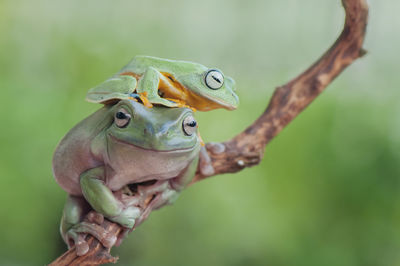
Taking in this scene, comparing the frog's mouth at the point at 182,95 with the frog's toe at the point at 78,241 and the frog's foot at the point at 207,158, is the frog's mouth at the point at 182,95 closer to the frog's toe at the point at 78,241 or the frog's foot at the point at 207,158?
the frog's foot at the point at 207,158

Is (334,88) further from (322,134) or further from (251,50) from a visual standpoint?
(251,50)

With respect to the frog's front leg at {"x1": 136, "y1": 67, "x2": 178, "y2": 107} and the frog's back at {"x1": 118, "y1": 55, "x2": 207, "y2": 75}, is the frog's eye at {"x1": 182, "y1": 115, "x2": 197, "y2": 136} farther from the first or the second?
the frog's back at {"x1": 118, "y1": 55, "x2": 207, "y2": 75}

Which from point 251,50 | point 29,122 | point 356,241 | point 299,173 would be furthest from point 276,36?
point 29,122

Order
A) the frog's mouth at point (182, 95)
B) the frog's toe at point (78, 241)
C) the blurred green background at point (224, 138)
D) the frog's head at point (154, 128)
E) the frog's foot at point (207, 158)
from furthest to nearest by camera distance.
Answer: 1. the blurred green background at point (224, 138)
2. the frog's foot at point (207, 158)
3. the frog's mouth at point (182, 95)
4. the frog's toe at point (78, 241)
5. the frog's head at point (154, 128)

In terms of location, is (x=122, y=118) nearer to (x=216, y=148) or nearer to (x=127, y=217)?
(x=127, y=217)

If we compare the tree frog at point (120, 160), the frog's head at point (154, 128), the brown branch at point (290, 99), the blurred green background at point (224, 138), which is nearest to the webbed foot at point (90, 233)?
the tree frog at point (120, 160)

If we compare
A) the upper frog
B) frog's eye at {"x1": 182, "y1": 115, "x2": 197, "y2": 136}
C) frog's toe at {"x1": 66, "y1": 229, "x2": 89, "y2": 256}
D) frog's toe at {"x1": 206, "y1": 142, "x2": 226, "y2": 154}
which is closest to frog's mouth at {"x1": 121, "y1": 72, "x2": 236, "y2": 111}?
the upper frog
